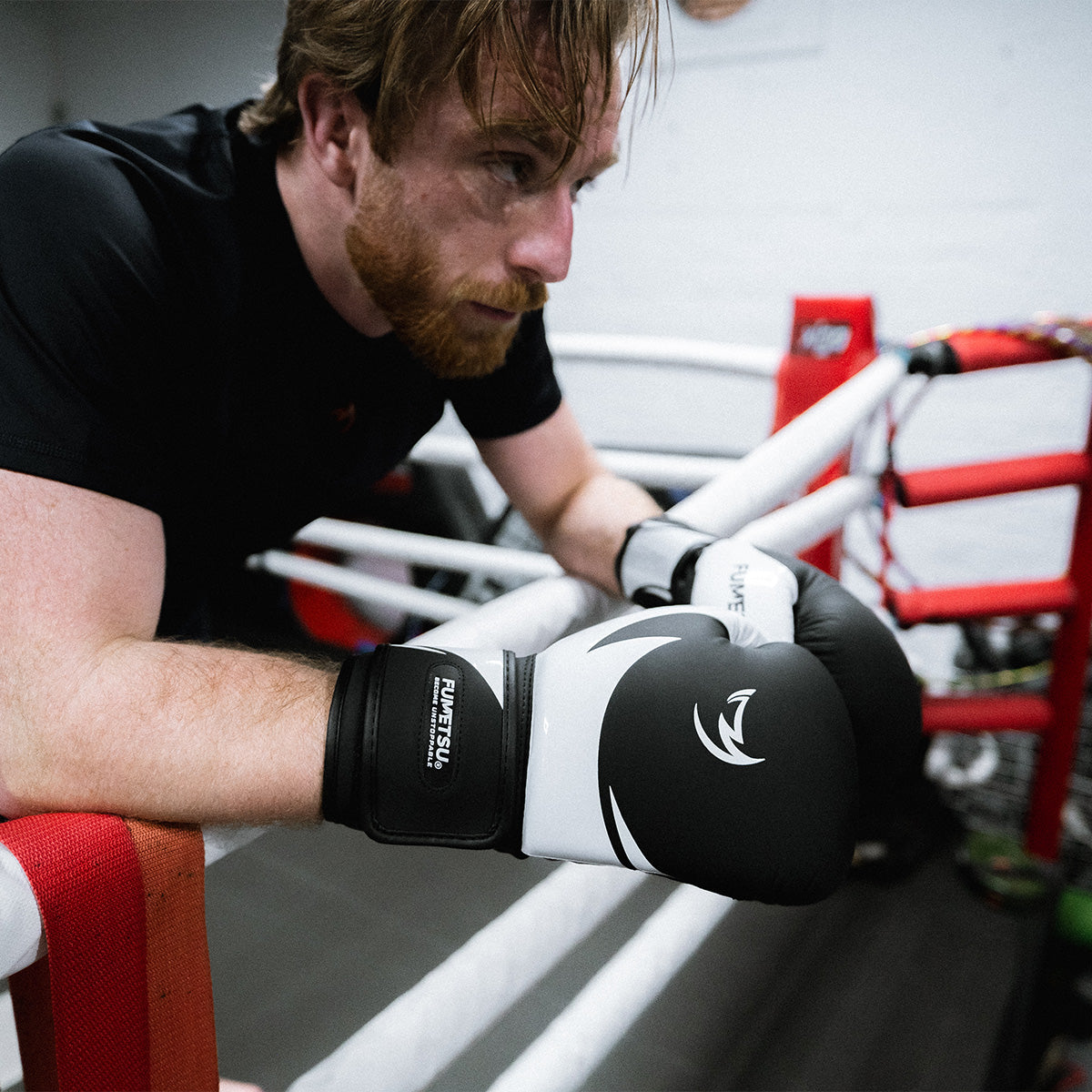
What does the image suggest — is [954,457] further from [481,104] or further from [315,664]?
[315,664]

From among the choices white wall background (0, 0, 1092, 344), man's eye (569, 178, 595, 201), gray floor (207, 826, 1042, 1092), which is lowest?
gray floor (207, 826, 1042, 1092)

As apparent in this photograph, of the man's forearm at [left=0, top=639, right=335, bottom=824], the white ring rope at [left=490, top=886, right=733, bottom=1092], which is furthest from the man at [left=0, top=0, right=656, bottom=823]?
the white ring rope at [left=490, top=886, right=733, bottom=1092]

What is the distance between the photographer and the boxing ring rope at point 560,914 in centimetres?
45

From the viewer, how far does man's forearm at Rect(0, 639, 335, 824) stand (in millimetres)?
424

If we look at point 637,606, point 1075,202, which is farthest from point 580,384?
point 637,606

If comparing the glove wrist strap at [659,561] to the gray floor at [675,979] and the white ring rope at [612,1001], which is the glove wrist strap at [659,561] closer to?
the white ring rope at [612,1001]

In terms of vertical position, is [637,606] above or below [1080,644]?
above

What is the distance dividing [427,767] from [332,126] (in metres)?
0.61

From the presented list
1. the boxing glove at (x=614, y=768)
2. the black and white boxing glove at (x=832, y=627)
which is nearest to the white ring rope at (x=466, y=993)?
the boxing glove at (x=614, y=768)

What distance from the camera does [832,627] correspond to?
621mm

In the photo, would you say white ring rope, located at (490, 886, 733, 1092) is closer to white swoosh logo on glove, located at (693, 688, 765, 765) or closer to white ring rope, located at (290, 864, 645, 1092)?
white ring rope, located at (290, 864, 645, 1092)

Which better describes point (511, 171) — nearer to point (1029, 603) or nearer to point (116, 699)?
point (116, 699)

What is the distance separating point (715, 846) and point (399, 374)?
67cm

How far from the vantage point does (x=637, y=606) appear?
0.82 metres
